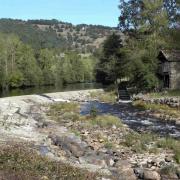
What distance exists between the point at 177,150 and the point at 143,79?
42.4 meters

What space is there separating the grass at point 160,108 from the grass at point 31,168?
26955mm

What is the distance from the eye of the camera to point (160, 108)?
5006 centimetres

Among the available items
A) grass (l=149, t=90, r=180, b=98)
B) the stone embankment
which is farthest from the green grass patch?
grass (l=149, t=90, r=180, b=98)

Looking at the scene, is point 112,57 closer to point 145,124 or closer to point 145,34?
point 145,34

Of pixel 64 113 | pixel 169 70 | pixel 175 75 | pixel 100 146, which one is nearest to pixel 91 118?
pixel 64 113

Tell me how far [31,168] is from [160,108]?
3485 centimetres

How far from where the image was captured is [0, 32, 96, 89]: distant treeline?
127 meters

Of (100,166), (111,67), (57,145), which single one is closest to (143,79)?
(111,67)

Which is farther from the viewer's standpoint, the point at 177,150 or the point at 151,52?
the point at 151,52

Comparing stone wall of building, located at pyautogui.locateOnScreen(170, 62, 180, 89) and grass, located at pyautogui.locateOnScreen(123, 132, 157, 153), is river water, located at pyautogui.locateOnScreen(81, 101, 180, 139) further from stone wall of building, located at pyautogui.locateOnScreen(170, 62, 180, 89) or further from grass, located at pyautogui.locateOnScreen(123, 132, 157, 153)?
stone wall of building, located at pyautogui.locateOnScreen(170, 62, 180, 89)

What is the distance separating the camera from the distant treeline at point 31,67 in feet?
416

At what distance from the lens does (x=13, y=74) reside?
A: 412ft

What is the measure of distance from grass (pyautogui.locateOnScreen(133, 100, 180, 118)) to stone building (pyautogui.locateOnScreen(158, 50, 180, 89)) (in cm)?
1099

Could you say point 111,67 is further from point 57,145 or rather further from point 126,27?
point 57,145
